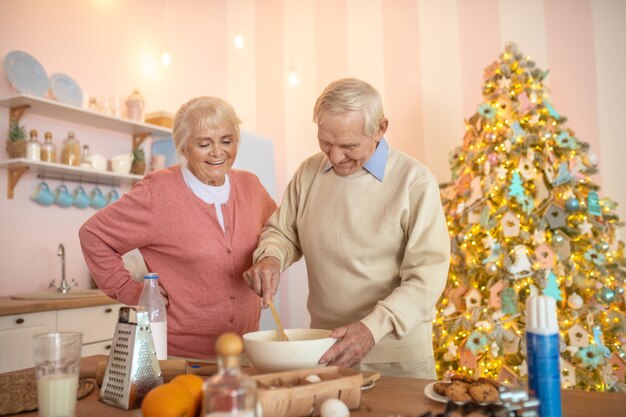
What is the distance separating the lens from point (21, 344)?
8.81ft

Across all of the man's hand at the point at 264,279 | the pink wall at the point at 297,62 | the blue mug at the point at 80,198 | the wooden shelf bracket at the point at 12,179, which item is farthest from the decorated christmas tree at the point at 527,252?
the wooden shelf bracket at the point at 12,179

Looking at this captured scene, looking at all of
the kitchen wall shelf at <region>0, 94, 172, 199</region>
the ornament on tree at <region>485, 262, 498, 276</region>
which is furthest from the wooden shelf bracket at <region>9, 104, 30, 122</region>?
the ornament on tree at <region>485, 262, 498, 276</region>

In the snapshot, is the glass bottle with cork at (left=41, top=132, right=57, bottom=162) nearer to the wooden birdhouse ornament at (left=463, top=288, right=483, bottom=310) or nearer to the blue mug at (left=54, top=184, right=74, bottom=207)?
the blue mug at (left=54, top=184, right=74, bottom=207)

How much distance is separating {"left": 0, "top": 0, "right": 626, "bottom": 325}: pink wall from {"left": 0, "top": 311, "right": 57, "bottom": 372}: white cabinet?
627mm

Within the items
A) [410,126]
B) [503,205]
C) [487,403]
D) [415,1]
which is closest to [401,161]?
[487,403]

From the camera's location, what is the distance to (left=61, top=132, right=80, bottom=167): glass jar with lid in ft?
11.2

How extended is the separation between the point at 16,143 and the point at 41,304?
1.01 metres

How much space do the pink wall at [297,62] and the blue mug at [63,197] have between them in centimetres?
8

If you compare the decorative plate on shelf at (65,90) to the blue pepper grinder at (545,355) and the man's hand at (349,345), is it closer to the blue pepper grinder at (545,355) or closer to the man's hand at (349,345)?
the man's hand at (349,345)

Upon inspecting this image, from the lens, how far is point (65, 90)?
3512 millimetres

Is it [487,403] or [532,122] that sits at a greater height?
[532,122]

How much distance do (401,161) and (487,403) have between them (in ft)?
2.61

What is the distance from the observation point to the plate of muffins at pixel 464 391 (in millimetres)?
986

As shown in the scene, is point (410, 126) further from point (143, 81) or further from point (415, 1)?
point (143, 81)
